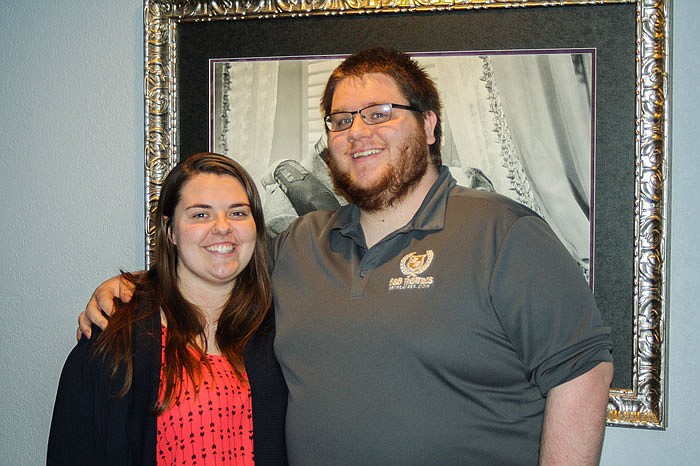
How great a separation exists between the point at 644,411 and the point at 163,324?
135 cm

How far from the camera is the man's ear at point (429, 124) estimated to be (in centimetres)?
179

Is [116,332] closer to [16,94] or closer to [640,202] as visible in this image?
[16,94]

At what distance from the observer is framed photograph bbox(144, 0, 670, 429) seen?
178 centimetres

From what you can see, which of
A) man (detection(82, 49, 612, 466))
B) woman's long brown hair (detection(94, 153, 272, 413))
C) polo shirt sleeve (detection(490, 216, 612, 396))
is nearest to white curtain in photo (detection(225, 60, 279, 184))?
woman's long brown hair (detection(94, 153, 272, 413))

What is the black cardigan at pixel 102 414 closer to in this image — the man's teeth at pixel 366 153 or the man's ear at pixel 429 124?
the man's teeth at pixel 366 153

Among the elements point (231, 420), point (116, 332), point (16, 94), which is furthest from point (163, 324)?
point (16, 94)

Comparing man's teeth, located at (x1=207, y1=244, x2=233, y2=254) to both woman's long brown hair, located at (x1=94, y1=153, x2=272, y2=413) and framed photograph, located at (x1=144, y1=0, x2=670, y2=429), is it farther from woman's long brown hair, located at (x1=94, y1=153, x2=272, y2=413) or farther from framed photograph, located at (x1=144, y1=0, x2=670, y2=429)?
framed photograph, located at (x1=144, y1=0, x2=670, y2=429)

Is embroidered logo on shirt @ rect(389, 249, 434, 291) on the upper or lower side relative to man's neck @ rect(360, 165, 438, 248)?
lower

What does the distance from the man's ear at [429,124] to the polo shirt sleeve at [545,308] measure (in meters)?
0.42

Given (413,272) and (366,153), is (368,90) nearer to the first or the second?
(366,153)

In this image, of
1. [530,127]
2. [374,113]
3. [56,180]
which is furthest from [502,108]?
[56,180]

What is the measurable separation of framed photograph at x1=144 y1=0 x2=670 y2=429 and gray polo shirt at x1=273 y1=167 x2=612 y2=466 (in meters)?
0.32

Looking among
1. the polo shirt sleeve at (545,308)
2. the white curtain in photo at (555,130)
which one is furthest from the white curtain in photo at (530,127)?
the polo shirt sleeve at (545,308)

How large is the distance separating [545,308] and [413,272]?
1.07ft
